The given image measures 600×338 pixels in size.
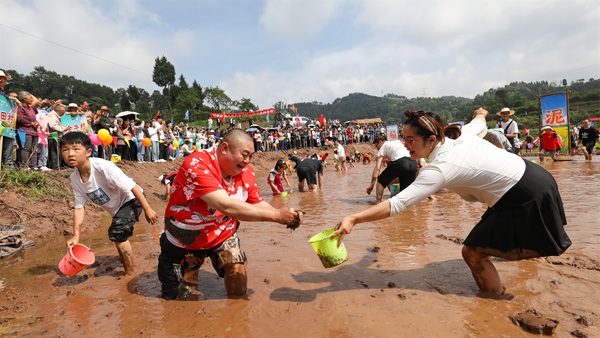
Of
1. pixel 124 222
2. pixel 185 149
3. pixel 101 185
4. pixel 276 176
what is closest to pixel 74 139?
pixel 101 185

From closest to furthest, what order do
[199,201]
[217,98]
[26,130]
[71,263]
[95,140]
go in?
[199,201], [71,263], [26,130], [95,140], [217,98]

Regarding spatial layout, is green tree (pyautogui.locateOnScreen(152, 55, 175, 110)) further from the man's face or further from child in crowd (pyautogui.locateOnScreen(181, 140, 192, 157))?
the man's face

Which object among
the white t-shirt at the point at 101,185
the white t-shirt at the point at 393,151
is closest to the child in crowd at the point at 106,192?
the white t-shirt at the point at 101,185

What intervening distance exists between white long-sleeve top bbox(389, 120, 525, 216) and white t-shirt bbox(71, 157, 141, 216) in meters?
3.02

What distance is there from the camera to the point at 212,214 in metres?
3.01

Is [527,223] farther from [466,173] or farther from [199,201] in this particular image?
[199,201]

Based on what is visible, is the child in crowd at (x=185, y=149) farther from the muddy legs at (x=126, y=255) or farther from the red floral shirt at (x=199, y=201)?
the red floral shirt at (x=199, y=201)

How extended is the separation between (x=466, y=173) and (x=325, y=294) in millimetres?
1601

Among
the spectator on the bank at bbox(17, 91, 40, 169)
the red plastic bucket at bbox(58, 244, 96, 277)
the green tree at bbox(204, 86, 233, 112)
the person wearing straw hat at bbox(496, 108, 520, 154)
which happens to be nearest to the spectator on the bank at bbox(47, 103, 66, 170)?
the spectator on the bank at bbox(17, 91, 40, 169)

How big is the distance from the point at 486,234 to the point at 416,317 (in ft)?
3.02

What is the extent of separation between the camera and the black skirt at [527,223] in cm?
267

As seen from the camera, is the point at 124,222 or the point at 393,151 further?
the point at 393,151

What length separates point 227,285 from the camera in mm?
3176

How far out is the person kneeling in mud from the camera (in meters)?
2.69
